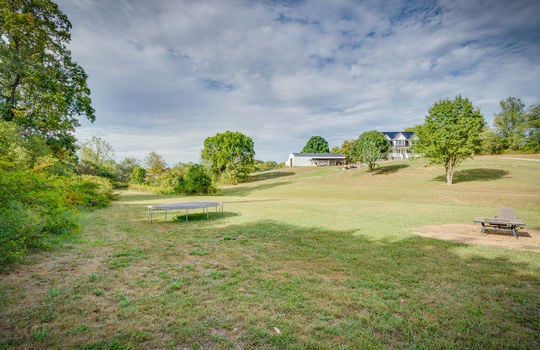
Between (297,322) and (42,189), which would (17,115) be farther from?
(297,322)

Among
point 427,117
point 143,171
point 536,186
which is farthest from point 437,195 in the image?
point 143,171

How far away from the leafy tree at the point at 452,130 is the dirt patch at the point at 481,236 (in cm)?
2105

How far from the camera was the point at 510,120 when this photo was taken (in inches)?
2391

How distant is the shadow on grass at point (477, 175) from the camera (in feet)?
101

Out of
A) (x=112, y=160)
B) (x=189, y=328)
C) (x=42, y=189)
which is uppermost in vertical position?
(x=112, y=160)

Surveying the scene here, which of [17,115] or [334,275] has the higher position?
[17,115]

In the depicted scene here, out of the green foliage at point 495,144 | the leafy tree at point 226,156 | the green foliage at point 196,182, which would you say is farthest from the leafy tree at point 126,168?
the green foliage at point 495,144

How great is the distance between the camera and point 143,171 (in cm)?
4831

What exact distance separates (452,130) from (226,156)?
1405 inches

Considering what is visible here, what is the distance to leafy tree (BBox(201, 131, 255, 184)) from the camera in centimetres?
4688

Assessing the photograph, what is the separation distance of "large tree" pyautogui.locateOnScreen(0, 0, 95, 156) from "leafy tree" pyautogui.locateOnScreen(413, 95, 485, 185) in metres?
36.1

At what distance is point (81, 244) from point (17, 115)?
14093mm

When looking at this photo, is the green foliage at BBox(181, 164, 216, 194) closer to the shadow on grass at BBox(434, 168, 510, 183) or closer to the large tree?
the large tree

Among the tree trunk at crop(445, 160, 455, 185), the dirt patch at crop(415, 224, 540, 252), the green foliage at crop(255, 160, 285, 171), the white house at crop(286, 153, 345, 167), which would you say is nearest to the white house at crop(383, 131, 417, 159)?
the white house at crop(286, 153, 345, 167)
